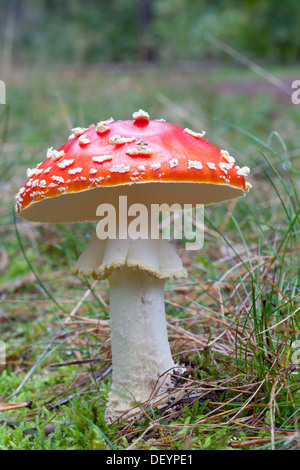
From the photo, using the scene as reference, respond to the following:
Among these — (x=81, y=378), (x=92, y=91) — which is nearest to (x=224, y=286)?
(x=81, y=378)

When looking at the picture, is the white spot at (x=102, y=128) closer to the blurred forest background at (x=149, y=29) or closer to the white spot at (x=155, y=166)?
the white spot at (x=155, y=166)

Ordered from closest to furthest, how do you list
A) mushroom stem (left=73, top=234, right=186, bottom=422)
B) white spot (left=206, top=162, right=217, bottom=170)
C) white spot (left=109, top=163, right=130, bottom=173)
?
1. white spot (left=109, top=163, right=130, bottom=173)
2. white spot (left=206, top=162, right=217, bottom=170)
3. mushroom stem (left=73, top=234, right=186, bottom=422)

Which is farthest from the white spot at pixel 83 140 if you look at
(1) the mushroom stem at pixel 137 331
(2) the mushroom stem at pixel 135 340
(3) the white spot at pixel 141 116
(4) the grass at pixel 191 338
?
(4) the grass at pixel 191 338

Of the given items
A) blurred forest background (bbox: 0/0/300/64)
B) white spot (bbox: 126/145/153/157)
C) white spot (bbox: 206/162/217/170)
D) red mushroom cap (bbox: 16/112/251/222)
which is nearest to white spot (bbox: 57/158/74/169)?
red mushroom cap (bbox: 16/112/251/222)

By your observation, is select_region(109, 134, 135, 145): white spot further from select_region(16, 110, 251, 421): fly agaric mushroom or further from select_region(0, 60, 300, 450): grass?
select_region(0, 60, 300, 450): grass

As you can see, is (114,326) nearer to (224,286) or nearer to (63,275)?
(224,286)
